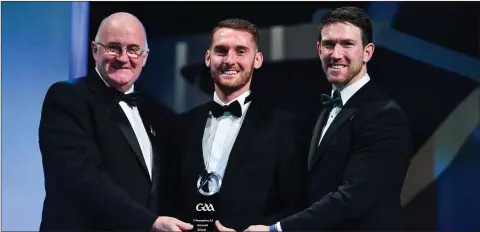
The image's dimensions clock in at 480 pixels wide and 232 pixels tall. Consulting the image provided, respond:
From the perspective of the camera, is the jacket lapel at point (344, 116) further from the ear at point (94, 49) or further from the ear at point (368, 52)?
the ear at point (94, 49)

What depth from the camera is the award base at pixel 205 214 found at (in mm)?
2443

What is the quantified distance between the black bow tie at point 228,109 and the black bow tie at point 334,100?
33cm

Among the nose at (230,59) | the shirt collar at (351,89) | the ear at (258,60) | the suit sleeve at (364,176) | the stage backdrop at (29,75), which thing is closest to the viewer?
the suit sleeve at (364,176)

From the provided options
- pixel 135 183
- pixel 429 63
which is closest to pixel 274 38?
pixel 429 63

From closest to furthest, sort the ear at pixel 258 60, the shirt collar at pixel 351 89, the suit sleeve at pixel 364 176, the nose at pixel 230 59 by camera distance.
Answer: the suit sleeve at pixel 364 176, the shirt collar at pixel 351 89, the nose at pixel 230 59, the ear at pixel 258 60

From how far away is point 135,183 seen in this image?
2.40 meters

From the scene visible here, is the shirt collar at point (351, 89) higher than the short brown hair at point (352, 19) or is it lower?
lower

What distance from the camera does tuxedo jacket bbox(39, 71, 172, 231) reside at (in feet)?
7.52

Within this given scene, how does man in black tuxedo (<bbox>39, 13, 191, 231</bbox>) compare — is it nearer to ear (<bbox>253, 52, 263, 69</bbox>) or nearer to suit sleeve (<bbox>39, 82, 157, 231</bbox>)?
suit sleeve (<bbox>39, 82, 157, 231</bbox>)

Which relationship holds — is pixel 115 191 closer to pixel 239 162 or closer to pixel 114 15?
pixel 239 162

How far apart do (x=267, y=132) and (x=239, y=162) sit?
18 centimetres

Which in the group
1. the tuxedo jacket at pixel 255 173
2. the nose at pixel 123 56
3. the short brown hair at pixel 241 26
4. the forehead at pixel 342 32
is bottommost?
the tuxedo jacket at pixel 255 173

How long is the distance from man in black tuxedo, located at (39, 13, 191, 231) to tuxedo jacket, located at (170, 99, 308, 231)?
6.4 inches

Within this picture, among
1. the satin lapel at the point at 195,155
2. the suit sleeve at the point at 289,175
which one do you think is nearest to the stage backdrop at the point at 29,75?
the satin lapel at the point at 195,155
